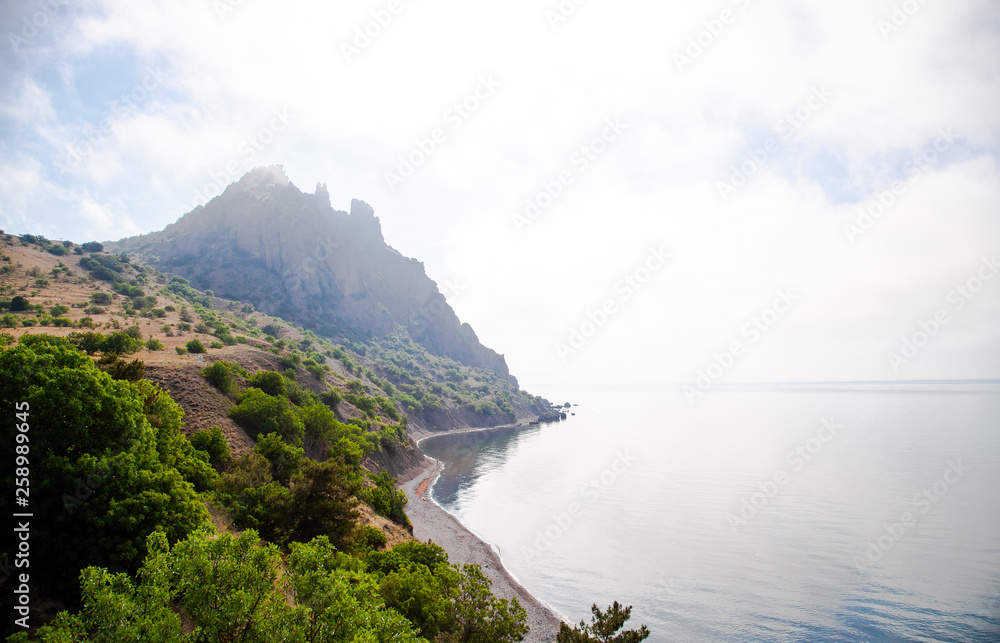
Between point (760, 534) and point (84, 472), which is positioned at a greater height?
point (760, 534)

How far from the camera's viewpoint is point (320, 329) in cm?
17088

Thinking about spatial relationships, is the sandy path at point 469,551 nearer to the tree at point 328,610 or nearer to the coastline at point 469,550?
the coastline at point 469,550

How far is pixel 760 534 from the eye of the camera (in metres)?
46.9

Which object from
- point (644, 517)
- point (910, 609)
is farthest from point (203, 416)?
point (910, 609)

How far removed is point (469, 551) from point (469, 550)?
0.83 feet

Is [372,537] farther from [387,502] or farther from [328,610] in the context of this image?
[328,610]

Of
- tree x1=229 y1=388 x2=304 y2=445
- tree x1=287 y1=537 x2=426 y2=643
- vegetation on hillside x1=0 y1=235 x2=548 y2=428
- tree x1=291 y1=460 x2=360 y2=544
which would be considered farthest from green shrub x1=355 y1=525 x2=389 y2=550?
vegetation on hillside x1=0 y1=235 x2=548 y2=428

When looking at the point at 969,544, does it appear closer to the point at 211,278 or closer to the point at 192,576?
the point at 192,576

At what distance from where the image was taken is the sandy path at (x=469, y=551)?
30.7 meters

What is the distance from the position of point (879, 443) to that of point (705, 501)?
7343cm

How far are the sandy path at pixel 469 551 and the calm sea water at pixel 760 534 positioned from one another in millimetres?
1967

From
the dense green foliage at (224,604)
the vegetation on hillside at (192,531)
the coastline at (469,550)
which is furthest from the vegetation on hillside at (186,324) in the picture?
the dense green foliage at (224,604)

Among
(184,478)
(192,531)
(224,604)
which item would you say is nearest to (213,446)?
(184,478)

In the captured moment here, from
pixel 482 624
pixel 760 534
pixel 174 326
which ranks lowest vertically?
pixel 482 624
